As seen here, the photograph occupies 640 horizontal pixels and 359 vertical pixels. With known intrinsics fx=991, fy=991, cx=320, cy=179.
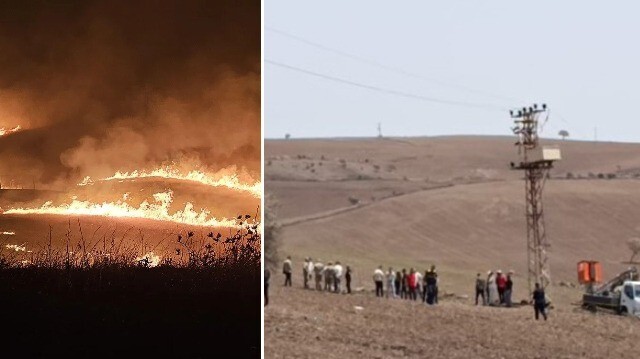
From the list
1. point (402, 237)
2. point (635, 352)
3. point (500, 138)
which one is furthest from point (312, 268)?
point (500, 138)

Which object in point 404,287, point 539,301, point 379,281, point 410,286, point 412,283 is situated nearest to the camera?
point 539,301

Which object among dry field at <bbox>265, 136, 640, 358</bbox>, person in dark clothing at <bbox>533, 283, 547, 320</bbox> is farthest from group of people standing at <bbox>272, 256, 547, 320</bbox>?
dry field at <bbox>265, 136, 640, 358</bbox>

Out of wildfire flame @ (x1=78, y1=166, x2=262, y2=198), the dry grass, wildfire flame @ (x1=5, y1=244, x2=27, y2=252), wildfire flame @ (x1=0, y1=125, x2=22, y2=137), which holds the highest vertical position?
wildfire flame @ (x1=0, y1=125, x2=22, y2=137)

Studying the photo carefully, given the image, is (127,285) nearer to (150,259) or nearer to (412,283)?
(150,259)

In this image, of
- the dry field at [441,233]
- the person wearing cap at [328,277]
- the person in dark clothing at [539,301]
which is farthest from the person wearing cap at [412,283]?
the person in dark clothing at [539,301]

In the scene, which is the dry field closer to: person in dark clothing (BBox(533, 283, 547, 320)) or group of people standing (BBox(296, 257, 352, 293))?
person in dark clothing (BBox(533, 283, 547, 320))

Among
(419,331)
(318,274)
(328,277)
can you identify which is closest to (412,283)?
(328,277)
